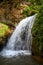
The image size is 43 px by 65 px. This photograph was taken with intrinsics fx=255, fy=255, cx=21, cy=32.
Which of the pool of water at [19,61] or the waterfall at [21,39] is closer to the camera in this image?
the pool of water at [19,61]

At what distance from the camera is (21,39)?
15688 millimetres

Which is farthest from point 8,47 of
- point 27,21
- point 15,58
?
point 15,58

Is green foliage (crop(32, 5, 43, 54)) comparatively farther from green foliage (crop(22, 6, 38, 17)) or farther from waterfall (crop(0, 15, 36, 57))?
green foliage (crop(22, 6, 38, 17))

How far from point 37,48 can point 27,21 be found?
418cm

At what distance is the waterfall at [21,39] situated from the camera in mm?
14836

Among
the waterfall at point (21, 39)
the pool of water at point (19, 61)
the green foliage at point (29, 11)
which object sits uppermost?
the green foliage at point (29, 11)

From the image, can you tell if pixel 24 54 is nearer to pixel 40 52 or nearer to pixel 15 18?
pixel 40 52

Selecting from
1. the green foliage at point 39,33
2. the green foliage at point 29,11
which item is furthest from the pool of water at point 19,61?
the green foliage at point 29,11

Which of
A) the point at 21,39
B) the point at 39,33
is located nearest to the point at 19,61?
the point at 39,33

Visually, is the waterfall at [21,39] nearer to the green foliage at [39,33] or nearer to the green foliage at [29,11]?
the green foliage at [39,33]

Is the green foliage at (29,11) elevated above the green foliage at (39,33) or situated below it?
above

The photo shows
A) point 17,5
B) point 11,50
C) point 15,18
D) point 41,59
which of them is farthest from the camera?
point 17,5

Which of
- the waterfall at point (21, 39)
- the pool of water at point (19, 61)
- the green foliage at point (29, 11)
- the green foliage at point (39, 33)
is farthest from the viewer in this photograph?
the green foliage at point (29, 11)

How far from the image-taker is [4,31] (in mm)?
15664
